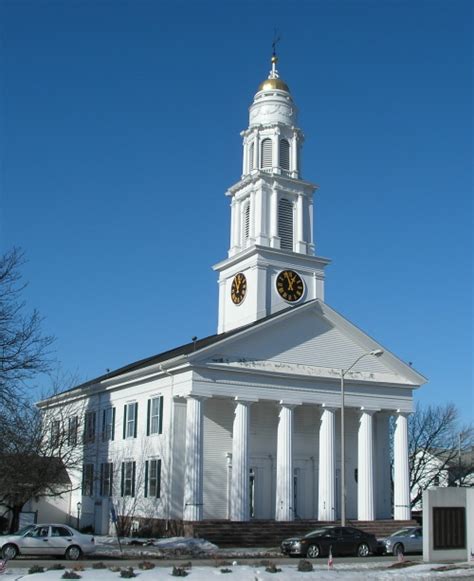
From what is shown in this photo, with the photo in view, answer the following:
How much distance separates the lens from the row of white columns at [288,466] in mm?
38938

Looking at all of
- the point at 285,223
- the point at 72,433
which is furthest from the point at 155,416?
the point at 285,223

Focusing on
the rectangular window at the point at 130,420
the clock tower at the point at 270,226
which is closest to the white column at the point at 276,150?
the clock tower at the point at 270,226

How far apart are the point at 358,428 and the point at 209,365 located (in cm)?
1133

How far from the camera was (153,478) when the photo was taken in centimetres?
4203

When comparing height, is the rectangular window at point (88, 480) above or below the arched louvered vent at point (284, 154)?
below

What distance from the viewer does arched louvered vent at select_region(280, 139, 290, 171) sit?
5244 centimetres

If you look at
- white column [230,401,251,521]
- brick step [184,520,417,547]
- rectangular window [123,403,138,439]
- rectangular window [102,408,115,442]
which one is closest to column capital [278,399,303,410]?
white column [230,401,251,521]

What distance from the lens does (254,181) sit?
50719 mm

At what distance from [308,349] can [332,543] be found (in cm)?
1400

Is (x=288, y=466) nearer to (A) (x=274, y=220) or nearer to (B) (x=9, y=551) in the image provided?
(A) (x=274, y=220)

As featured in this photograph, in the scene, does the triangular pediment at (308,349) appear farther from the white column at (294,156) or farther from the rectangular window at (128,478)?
the white column at (294,156)

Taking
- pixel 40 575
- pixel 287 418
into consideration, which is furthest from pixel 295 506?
pixel 40 575

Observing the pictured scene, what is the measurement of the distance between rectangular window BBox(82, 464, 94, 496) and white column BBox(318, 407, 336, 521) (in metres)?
14.4

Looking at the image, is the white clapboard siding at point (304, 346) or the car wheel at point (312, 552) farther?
the white clapboard siding at point (304, 346)
